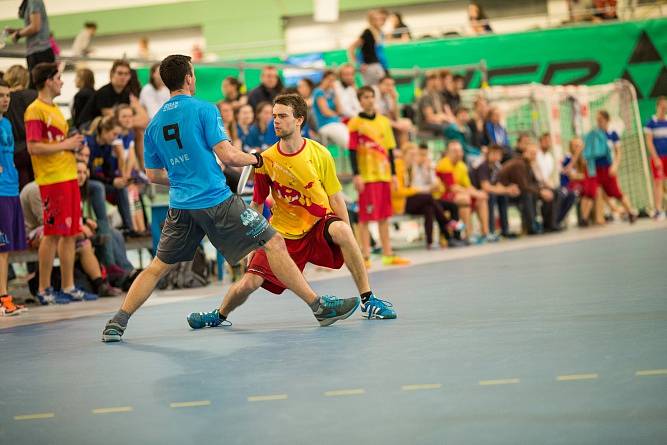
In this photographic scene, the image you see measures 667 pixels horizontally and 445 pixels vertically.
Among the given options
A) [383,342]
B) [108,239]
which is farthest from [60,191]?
[383,342]

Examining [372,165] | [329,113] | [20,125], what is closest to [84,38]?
[329,113]

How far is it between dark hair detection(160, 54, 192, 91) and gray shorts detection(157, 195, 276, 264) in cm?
83

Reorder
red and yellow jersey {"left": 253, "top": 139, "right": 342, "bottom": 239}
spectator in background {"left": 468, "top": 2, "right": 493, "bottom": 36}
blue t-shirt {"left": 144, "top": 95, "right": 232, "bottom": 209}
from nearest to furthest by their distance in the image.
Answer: blue t-shirt {"left": 144, "top": 95, "right": 232, "bottom": 209} → red and yellow jersey {"left": 253, "top": 139, "right": 342, "bottom": 239} → spectator in background {"left": 468, "top": 2, "right": 493, "bottom": 36}

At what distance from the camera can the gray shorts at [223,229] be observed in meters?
6.44

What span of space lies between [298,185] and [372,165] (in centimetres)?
552

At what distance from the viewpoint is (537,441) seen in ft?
11.0

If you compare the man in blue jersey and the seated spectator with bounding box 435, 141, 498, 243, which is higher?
the man in blue jersey

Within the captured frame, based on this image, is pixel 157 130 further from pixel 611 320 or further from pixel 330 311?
pixel 611 320

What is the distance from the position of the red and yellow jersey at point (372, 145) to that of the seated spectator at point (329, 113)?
224cm

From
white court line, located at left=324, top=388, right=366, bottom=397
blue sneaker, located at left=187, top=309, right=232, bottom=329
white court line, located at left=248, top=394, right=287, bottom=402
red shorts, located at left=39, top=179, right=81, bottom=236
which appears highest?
red shorts, located at left=39, top=179, right=81, bottom=236

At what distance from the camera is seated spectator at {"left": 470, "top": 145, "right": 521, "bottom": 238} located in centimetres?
1711

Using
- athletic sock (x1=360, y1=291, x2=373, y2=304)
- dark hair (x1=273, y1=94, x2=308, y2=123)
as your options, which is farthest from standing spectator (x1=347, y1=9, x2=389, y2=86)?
athletic sock (x1=360, y1=291, x2=373, y2=304)

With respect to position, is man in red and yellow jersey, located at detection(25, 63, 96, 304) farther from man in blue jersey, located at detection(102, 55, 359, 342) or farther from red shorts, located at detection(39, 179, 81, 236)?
man in blue jersey, located at detection(102, 55, 359, 342)

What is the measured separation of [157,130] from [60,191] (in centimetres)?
352
